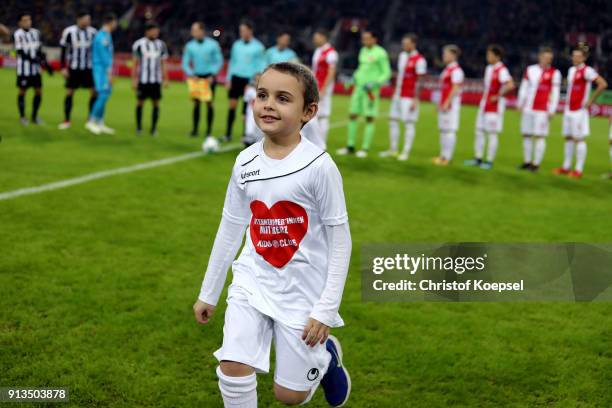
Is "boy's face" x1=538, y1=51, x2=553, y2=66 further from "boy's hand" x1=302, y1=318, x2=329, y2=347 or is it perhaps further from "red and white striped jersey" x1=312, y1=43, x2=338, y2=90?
"boy's hand" x1=302, y1=318, x2=329, y2=347

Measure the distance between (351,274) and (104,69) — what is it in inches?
322

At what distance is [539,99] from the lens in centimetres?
1117

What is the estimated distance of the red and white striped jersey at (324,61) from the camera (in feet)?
37.3

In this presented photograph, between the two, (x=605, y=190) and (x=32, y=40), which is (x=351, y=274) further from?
(x=32, y=40)

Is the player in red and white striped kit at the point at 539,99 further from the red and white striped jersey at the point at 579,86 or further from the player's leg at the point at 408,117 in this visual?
the player's leg at the point at 408,117

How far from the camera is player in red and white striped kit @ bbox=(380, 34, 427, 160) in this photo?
11305mm

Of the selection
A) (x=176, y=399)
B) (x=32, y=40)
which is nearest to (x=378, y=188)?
(x=176, y=399)

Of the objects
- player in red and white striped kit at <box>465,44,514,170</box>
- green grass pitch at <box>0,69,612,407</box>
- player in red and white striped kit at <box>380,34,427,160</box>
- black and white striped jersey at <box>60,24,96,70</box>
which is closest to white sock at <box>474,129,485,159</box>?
player in red and white striped kit at <box>465,44,514,170</box>

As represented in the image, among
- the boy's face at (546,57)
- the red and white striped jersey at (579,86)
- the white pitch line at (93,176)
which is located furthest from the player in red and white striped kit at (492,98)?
the white pitch line at (93,176)

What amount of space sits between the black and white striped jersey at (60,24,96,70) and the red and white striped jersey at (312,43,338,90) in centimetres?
421

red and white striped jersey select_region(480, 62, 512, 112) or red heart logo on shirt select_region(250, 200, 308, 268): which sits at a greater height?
red and white striped jersey select_region(480, 62, 512, 112)

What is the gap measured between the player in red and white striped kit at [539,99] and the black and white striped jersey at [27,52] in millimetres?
8915

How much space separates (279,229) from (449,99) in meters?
8.90

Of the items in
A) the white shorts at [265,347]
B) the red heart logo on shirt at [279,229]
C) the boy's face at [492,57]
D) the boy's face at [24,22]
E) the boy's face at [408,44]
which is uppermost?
the boy's face at [408,44]
